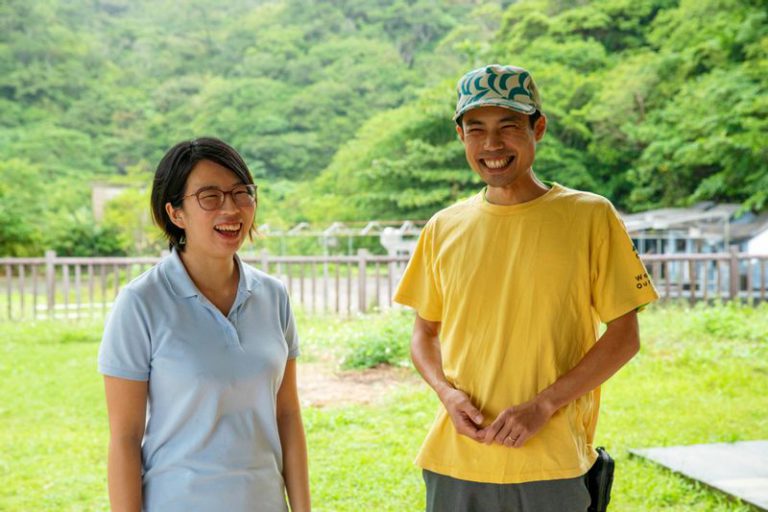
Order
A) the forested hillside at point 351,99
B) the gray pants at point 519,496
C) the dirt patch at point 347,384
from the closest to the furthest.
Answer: the gray pants at point 519,496 < the dirt patch at point 347,384 < the forested hillside at point 351,99

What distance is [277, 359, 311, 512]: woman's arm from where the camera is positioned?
1.38 metres

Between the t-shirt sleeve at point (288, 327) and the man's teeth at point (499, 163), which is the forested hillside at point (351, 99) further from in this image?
the t-shirt sleeve at point (288, 327)

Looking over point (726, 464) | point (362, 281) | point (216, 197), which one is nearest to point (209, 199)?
point (216, 197)

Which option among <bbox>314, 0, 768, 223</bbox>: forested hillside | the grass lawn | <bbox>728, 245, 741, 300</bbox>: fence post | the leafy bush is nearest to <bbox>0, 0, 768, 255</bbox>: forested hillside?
<bbox>314, 0, 768, 223</bbox>: forested hillside

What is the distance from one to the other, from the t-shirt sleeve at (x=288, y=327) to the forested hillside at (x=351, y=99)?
12.5m

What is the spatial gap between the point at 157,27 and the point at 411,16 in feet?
22.4

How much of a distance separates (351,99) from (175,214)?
18486 mm

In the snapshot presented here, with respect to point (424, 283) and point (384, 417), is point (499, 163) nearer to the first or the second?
point (424, 283)

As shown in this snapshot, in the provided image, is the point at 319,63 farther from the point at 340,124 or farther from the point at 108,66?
the point at 108,66

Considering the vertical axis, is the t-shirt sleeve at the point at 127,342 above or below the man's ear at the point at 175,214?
below

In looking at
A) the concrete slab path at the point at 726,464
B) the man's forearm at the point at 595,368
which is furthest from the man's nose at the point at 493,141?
the concrete slab path at the point at 726,464

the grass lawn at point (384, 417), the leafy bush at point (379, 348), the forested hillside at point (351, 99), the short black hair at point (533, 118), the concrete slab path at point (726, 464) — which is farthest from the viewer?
the forested hillside at point (351, 99)

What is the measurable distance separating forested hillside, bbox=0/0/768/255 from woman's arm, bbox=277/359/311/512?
1255cm

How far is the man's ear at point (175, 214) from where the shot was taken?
1.31 metres
